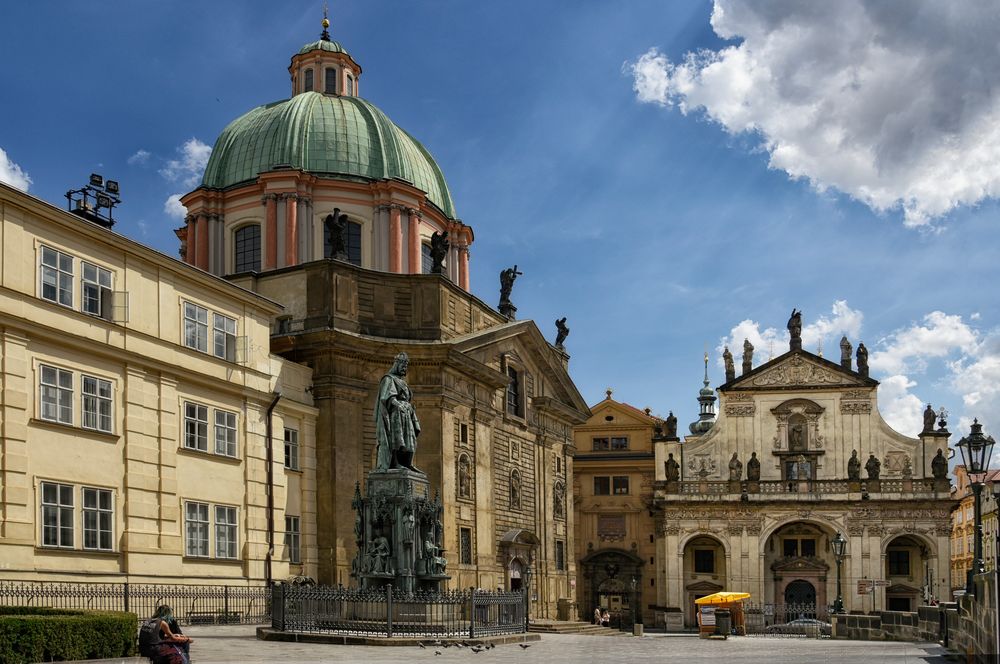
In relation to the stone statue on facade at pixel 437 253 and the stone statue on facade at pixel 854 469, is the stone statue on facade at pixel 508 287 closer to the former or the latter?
the stone statue on facade at pixel 437 253

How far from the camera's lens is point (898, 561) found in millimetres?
71625

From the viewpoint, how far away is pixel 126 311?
3306cm

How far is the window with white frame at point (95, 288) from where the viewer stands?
105ft

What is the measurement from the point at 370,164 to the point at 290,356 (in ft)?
39.2

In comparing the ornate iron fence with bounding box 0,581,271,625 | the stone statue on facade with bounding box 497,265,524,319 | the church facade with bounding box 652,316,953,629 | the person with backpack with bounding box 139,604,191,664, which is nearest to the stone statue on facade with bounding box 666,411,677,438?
the church facade with bounding box 652,316,953,629

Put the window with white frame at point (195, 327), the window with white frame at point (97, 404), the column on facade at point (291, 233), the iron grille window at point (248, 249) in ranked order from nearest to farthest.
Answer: the window with white frame at point (97, 404) < the window with white frame at point (195, 327) < the column on facade at point (291, 233) < the iron grille window at point (248, 249)

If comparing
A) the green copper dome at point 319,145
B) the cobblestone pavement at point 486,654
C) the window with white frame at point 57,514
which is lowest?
the cobblestone pavement at point 486,654

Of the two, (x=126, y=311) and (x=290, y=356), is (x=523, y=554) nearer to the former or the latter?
(x=290, y=356)

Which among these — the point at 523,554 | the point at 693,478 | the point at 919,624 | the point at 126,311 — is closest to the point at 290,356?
the point at 126,311

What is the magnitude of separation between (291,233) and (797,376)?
125 ft

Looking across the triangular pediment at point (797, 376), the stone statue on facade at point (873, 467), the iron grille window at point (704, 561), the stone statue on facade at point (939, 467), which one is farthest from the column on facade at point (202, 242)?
the stone statue on facade at point (939, 467)

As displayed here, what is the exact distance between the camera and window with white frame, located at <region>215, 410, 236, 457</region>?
3678 cm

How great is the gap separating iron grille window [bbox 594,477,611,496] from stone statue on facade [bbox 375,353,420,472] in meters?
49.4

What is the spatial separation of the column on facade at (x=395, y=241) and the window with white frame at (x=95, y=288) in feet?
57.3
